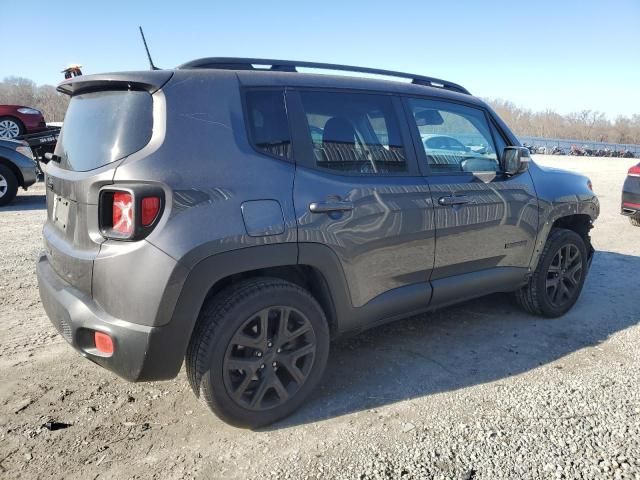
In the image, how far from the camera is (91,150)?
8.27ft

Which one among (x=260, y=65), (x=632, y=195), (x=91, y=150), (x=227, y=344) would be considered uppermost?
(x=260, y=65)

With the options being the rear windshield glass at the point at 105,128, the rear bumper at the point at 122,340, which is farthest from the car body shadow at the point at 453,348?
the rear windshield glass at the point at 105,128

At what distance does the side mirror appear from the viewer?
3707 millimetres

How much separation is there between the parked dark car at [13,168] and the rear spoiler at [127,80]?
24.9 ft

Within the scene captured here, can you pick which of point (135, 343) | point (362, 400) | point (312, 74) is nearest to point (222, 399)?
point (135, 343)

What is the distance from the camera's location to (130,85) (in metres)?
2.43

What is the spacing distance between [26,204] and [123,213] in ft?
28.6

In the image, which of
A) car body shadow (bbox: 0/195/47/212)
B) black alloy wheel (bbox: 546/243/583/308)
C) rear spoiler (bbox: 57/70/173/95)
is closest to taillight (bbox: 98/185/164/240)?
rear spoiler (bbox: 57/70/173/95)

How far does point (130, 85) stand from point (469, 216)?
7.83ft

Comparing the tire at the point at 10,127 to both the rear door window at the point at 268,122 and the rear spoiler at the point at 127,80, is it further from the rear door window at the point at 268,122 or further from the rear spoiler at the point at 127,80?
the rear door window at the point at 268,122

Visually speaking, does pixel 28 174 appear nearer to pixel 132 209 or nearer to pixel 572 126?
pixel 132 209

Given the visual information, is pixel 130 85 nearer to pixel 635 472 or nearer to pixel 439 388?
pixel 439 388

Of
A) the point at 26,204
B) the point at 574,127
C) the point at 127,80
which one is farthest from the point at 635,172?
the point at 574,127

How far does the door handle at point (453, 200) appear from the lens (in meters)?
3.28
